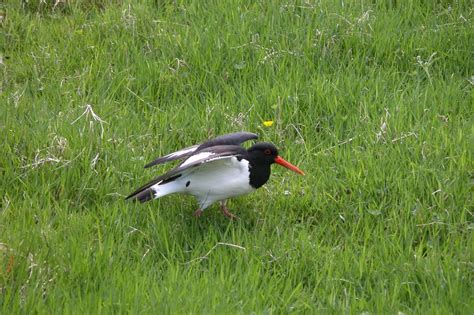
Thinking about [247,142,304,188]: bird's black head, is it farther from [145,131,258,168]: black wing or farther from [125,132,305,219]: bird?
[145,131,258,168]: black wing

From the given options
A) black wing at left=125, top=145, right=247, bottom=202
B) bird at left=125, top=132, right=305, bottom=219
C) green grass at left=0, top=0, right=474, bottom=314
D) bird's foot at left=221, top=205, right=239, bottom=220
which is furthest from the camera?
bird's foot at left=221, top=205, right=239, bottom=220

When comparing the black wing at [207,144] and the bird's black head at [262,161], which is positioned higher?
the black wing at [207,144]

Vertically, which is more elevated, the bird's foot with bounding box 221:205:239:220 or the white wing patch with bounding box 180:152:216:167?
the white wing patch with bounding box 180:152:216:167

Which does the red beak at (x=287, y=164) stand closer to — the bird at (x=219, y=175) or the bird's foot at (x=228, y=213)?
the bird at (x=219, y=175)

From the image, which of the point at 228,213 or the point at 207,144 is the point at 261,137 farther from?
the point at 228,213

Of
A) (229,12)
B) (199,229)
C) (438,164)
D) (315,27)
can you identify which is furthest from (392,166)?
(229,12)

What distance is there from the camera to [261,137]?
6375mm

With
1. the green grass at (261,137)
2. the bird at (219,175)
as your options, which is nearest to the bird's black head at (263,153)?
the bird at (219,175)

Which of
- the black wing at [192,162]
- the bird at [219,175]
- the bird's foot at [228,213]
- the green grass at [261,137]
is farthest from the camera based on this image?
the bird's foot at [228,213]

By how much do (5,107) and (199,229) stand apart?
197 centimetres

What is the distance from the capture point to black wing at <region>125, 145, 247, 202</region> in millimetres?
5258

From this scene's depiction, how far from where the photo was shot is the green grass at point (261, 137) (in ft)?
15.4

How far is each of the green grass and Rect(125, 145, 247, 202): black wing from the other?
0.13 metres

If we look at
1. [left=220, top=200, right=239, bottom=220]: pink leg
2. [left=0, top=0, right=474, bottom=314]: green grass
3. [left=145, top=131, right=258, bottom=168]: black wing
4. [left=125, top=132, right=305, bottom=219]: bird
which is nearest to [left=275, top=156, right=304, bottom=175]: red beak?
[left=125, top=132, right=305, bottom=219]: bird
